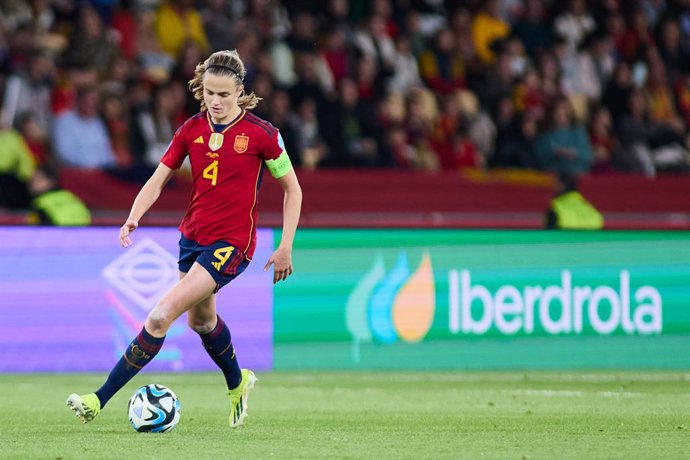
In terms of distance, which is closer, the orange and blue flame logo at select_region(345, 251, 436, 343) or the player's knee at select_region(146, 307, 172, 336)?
the player's knee at select_region(146, 307, 172, 336)

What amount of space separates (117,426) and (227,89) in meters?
2.21

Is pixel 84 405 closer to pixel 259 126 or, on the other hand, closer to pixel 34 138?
pixel 259 126

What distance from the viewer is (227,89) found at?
7984 mm

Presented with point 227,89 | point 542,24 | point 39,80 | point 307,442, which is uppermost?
point 542,24

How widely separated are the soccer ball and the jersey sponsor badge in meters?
1.45

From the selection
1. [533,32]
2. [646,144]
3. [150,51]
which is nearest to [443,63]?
[533,32]

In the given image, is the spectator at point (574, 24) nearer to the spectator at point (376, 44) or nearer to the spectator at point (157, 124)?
the spectator at point (376, 44)

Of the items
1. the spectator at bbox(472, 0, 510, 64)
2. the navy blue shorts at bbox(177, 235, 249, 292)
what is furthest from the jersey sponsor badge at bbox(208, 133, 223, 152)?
the spectator at bbox(472, 0, 510, 64)

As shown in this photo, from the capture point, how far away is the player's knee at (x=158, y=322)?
7.90m

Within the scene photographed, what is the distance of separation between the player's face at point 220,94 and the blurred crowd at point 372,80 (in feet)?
21.8

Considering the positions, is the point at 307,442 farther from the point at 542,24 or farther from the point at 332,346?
the point at 542,24

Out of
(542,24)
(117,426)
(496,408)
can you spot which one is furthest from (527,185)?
(117,426)

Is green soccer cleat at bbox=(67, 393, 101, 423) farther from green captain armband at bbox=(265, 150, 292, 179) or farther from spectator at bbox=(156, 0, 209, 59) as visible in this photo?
spectator at bbox=(156, 0, 209, 59)

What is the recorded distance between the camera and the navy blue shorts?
26.2ft
